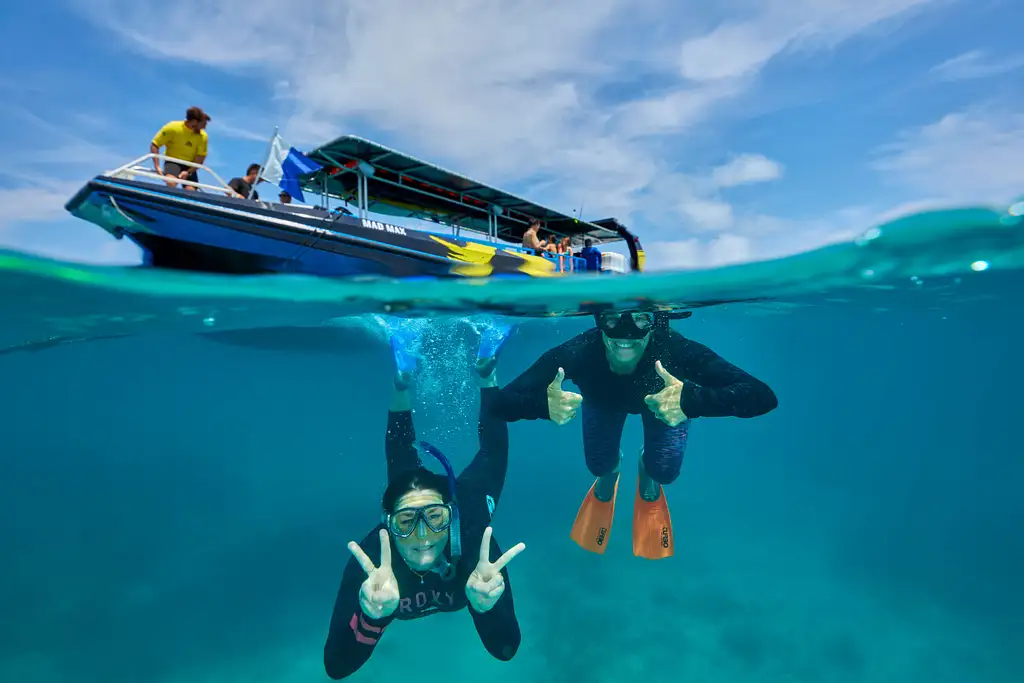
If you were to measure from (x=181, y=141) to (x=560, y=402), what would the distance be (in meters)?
7.32

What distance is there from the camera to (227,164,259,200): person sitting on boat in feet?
28.4

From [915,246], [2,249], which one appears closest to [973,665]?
[915,246]

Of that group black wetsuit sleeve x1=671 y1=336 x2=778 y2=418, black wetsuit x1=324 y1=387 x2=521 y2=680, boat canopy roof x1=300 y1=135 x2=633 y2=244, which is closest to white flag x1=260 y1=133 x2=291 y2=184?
boat canopy roof x1=300 y1=135 x2=633 y2=244

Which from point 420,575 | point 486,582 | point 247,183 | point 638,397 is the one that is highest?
point 247,183

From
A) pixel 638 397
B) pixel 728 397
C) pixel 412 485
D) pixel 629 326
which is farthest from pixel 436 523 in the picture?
pixel 728 397

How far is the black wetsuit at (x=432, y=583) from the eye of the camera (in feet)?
18.7

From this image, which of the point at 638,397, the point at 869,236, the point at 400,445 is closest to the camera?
the point at 638,397

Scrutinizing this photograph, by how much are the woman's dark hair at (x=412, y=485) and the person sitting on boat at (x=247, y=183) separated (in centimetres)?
557

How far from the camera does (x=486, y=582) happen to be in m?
5.59

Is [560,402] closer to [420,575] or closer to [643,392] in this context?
[643,392]

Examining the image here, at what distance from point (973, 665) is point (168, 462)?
50737mm

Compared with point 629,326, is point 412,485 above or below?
below

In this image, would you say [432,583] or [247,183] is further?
[247,183]

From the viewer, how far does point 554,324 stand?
16453 mm
